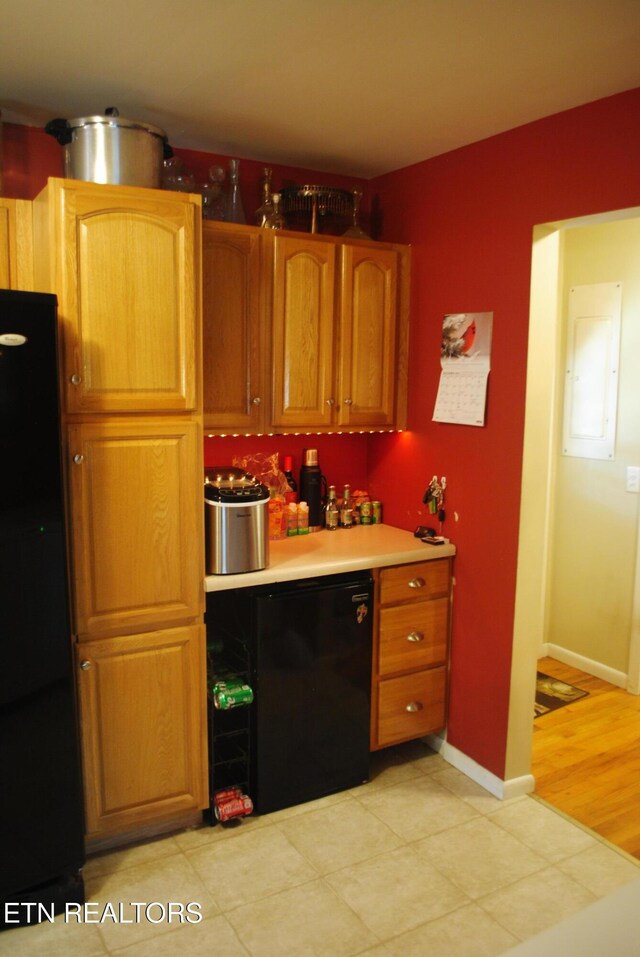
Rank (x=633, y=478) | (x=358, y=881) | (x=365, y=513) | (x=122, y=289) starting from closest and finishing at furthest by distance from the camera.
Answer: (x=122, y=289) → (x=358, y=881) → (x=365, y=513) → (x=633, y=478)

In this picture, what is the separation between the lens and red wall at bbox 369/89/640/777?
94.9 inches

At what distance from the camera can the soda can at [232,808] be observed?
8.50 feet

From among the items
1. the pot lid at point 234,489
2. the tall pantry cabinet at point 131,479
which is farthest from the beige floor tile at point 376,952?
the pot lid at point 234,489

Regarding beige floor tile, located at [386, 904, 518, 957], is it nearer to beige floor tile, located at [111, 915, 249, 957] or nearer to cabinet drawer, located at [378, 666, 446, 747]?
beige floor tile, located at [111, 915, 249, 957]

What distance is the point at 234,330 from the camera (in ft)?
9.08

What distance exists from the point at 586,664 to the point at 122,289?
126 inches

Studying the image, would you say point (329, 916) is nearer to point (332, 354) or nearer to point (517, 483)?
point (517, 483)

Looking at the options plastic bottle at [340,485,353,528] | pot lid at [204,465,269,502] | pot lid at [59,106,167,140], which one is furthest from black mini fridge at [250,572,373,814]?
pot lid at [59,106,167,140]

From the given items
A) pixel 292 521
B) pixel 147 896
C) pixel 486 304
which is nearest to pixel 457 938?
pixel 147 896

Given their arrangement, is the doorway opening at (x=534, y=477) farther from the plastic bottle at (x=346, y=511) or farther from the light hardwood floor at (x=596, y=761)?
the plastic bottle at (x=346, y=511)

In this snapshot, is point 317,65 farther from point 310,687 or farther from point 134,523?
point 310,687

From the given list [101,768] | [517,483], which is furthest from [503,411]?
[101,768]

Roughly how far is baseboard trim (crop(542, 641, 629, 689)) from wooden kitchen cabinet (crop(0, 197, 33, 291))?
11.0ft

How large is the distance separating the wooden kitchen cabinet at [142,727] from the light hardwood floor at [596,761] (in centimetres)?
143
